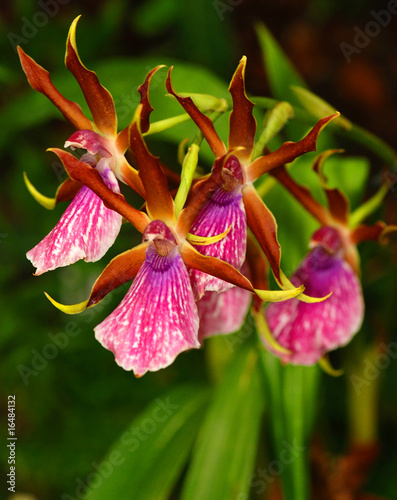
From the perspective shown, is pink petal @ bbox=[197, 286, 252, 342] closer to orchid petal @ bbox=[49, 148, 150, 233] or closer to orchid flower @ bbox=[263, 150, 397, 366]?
orchid flower @ bbox=[263, 150, 397, 366]

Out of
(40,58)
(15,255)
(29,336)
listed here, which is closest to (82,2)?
(40,58)

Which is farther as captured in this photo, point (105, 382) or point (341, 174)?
point (105, 382)

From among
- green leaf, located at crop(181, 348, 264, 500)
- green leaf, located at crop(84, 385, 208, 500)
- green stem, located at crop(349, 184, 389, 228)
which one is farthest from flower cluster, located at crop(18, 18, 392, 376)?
green leaf, located at crop(84, 385, 208, 500)

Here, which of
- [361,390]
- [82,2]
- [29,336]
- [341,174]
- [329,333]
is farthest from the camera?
[82,2]

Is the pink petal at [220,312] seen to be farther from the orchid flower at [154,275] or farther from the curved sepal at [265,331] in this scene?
the orchid flower at [154,275]

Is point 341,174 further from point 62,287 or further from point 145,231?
point 62,287

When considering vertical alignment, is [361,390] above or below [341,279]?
below

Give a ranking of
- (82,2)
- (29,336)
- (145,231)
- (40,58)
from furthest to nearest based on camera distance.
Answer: (82,2)
(40,58)
(29,336)
(145,231)
